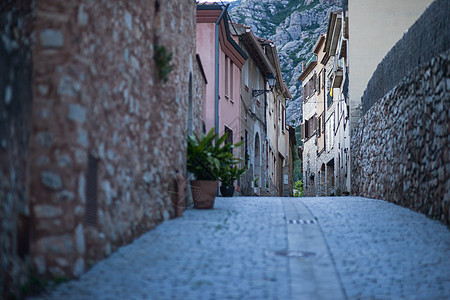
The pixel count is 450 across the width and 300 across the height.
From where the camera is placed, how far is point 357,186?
18562mm

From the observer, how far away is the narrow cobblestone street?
17.1 feet

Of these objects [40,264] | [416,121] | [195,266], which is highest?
[416,121]

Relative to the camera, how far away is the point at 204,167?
11094 millimetres

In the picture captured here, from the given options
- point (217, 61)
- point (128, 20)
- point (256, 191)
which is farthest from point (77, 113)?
point (256, 191)

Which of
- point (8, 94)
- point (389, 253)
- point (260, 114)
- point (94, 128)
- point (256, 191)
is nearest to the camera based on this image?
point (8, 94)

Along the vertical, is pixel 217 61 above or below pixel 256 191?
above

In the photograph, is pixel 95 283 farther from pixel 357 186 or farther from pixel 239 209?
pixel 357 186

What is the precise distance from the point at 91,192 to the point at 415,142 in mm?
6470

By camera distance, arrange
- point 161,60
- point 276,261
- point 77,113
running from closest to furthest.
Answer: point 77,113 → point 276,261 → point 161,60

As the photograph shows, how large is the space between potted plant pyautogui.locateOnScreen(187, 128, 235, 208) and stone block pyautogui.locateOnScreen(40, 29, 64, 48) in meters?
5.66

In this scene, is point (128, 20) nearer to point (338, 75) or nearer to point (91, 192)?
point (91, 192)

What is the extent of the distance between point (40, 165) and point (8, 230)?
0.69m


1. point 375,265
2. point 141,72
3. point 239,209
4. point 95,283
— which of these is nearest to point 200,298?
point 95,283

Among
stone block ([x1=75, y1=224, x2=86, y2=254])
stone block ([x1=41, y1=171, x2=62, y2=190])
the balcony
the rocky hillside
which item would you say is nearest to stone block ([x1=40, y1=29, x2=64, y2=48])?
stone block ([x1=41, y1=171, x2=62, y2=190])
